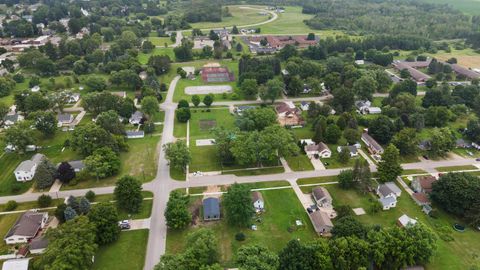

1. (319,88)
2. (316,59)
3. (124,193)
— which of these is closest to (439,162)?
(319,88)

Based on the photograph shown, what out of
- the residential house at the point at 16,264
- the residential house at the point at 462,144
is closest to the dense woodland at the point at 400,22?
the residential house at the point at 462,144

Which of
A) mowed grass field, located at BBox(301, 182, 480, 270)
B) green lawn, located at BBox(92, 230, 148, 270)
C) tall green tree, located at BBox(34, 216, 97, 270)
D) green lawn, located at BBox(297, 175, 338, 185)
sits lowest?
mowed grass field, located at BBox(301, 182, 480, 270)

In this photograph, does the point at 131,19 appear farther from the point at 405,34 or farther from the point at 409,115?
the point at 409,115

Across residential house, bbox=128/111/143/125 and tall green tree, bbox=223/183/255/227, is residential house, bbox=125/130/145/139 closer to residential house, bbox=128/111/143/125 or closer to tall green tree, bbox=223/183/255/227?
residential house, bbox=128/111/143/125

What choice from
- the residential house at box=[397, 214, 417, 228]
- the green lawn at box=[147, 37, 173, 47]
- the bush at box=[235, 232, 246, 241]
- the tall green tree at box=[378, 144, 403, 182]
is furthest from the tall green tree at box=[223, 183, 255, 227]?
the green lawn at box=[147, 37, 173, 47]

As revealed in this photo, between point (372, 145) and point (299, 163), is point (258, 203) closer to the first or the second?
point (299, 163)

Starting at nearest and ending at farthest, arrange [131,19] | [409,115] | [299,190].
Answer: [299,190] → [409,115] → [131,19]

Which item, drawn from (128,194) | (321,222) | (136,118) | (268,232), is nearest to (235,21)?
(136,118)
